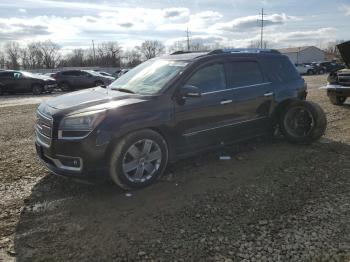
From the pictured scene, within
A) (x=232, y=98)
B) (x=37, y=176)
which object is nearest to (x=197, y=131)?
(x=232, y=98)

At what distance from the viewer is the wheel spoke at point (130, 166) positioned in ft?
14.7

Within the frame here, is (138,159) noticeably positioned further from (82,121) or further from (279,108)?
(279,108)

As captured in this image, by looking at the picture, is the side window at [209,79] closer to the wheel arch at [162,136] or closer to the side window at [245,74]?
the side window at [245,74]

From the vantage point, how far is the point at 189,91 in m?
4.88

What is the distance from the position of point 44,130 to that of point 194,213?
2140 mm

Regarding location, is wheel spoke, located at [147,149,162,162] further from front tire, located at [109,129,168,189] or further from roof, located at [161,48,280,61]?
roof, located at [161,48,280,61]

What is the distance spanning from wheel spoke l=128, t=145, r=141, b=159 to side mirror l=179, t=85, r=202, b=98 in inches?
38.7

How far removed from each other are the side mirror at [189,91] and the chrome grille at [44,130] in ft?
5.67

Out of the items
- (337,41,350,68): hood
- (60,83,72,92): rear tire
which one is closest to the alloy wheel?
(337,41,350,68): hood

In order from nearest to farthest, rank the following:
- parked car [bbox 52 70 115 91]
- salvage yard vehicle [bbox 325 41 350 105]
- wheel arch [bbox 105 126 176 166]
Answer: wheel arch [bbox 105 126 176 166], salvage yard vehicle [bbox 325 41 350 105], parked car [bbox 52 70 115 91]

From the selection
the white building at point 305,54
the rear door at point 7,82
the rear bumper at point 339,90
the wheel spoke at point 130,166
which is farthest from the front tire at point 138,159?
the white building at point 305,54

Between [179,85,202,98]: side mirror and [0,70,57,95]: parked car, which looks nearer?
[179,85,202,98]: side mirror

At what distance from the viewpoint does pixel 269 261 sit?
312 cm

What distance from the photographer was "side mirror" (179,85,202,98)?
4871 millimetres
